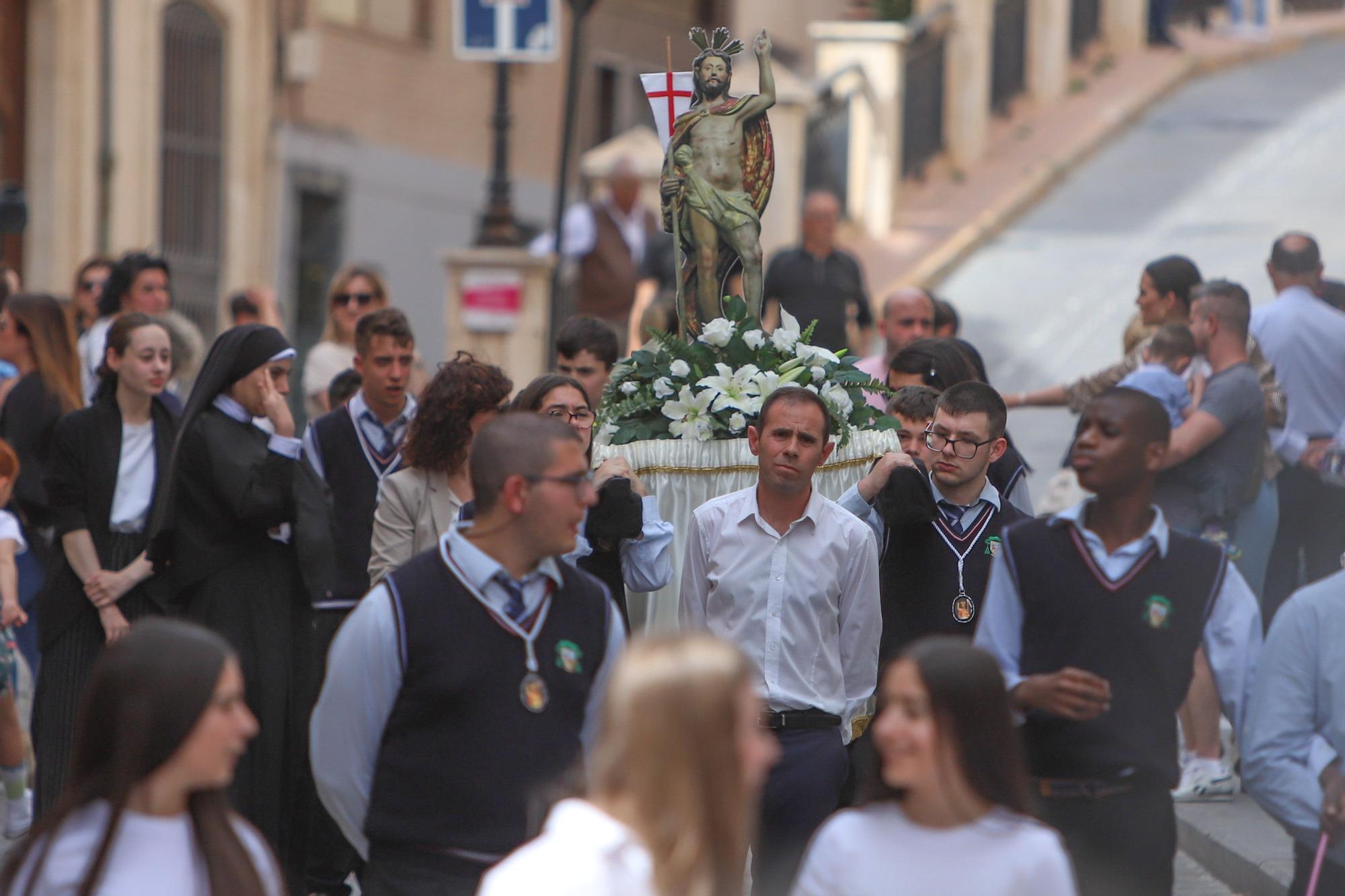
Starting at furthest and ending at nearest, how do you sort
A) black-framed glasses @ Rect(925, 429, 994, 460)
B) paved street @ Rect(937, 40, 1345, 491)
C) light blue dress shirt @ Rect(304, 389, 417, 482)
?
paved street @ Rect(937, 40, 1345, 491)
light blue dress shirt @ Rect(304, 389, 417, 482)
black-framed glasses @ Rect(925, 429, 994, 460)

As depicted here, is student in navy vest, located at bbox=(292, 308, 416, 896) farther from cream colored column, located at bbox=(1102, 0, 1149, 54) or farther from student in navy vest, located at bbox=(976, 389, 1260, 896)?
cream colored column, located at bbox=(1102, 0, 1149, 54)

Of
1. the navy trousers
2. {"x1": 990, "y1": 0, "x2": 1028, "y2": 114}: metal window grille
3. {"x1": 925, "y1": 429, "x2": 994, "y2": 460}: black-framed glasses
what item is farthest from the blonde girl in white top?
{"x1": 990, "y1": 0, "x2": 1028, "y2": 114}: metal window grille

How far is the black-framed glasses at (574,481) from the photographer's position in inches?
197

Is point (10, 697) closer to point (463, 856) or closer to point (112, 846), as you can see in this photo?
point (463, 856)

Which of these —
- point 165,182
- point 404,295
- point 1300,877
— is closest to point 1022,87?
point 404,295

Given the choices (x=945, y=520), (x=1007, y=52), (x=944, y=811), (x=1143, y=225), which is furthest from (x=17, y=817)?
(x=1007, y=52)

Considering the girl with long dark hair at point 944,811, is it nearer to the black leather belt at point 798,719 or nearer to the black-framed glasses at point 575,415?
the black leather belt at point 798,719

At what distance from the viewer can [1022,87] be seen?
2320cm

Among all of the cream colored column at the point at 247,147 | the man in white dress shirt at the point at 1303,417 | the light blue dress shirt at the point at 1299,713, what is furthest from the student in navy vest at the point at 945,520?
the cream colored column at the point at 247,147

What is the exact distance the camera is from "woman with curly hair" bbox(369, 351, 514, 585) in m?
7.23

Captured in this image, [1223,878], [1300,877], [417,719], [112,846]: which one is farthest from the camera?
[1223,878]

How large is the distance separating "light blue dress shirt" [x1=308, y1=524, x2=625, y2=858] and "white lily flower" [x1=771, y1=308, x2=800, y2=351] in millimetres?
3243

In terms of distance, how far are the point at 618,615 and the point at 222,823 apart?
1.29 metres

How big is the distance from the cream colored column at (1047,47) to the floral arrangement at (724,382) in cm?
1511
